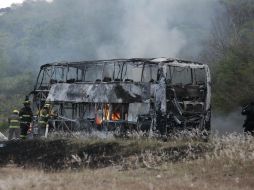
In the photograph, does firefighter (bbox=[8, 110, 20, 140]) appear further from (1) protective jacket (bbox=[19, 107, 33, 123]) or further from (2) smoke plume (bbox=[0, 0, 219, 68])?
(2) smoke plume (bbox=[0, 0, 219, 68])

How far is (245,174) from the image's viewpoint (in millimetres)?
9141

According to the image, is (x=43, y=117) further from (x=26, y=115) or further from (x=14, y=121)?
(x=14, y=121)

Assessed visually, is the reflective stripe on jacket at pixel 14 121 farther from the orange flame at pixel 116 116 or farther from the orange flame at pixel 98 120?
the orange flame at pixel 116 116

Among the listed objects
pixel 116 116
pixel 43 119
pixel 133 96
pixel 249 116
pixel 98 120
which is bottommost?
pixel 43 119

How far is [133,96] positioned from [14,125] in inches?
234

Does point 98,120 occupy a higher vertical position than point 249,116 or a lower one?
lower

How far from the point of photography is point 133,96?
16.5m

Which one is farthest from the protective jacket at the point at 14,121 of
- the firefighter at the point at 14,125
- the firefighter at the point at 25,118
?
the firefighter at the point at 25,118

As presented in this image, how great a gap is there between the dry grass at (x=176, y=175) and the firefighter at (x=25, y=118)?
27.9 ft

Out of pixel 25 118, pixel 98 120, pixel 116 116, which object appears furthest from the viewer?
pixel 25 118

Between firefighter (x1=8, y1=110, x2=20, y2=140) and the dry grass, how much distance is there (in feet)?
28.7

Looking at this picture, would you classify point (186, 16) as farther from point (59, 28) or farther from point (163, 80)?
point (163, 80)

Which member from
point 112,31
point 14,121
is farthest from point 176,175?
point 112,31

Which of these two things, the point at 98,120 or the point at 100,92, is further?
the point at 98,120
